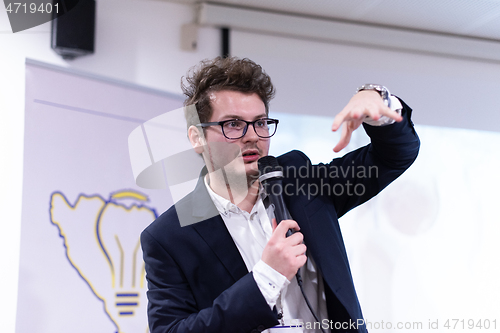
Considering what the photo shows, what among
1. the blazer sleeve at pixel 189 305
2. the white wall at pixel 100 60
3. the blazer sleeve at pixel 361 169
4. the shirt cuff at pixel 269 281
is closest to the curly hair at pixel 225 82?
the blazer sleeve at pixel 361 169

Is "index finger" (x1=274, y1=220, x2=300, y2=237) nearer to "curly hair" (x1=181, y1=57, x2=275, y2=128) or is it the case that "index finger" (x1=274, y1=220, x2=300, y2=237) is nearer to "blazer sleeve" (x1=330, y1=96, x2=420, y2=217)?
"blazer sleeve" (x1=330, y1=96, x2=420, y2=217)

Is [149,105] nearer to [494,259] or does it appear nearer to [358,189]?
[358,189]

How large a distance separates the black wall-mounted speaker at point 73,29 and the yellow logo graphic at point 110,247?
918 mm

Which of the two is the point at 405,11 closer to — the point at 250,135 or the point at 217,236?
the point at 250,135

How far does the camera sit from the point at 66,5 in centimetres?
281

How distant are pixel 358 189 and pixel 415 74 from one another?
252cm

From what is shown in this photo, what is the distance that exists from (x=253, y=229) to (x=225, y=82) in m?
0.51

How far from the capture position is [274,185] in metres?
1.34

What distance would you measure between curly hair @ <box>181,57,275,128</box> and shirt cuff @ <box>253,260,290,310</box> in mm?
614

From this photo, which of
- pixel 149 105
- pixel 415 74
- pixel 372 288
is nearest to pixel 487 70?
pixel 415 74

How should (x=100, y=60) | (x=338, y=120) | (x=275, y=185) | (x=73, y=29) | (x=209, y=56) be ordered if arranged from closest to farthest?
(x=338, y=120) < (x=275, y=185) < (x=73, y=29) < (x=100, y=60) < (x=209, y=56)

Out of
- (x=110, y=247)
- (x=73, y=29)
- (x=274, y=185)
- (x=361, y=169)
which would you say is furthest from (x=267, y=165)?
(x=73, y=29)

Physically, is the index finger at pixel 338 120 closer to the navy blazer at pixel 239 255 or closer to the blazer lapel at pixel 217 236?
the navy blazer at pixel 239 255

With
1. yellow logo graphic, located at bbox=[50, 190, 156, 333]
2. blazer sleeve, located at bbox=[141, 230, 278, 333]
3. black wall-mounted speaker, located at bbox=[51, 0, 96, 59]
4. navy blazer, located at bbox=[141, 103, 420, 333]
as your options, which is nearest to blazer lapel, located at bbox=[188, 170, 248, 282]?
navy blazer, located at bbox=[141, 103, 420, 333]
